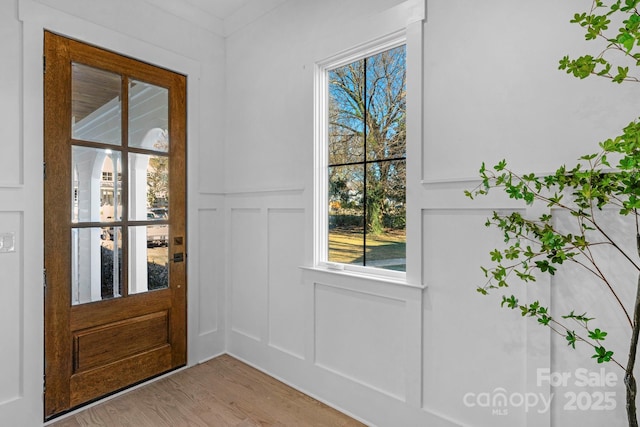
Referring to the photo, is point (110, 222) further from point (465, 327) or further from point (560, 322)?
point (560, 322)

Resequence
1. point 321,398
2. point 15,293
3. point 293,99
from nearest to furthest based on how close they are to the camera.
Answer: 1. point 15,293
2. point 321,398
3. point 293,99

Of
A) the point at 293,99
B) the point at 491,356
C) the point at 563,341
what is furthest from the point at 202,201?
the point at 563,341

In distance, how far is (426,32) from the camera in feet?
5.76

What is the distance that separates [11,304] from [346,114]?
7.24 feet

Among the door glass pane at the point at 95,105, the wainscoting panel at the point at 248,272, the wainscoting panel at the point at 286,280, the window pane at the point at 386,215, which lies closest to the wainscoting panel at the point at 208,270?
the wainscoting panel at the point at 248,272

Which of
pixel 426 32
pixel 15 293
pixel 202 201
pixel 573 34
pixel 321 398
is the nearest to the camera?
pixel 573 34

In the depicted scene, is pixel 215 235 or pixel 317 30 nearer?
pixel 317 30

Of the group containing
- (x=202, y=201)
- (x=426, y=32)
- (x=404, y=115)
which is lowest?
(x=202, y=201)

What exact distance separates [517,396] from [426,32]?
1.77 metres

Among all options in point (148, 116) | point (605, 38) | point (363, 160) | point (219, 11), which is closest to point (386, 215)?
point (363, 160)

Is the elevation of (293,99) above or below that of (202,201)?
above

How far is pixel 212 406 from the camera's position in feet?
7.11

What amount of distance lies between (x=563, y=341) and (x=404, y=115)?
1.32m

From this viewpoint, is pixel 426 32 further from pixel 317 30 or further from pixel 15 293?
pixel 15 293
